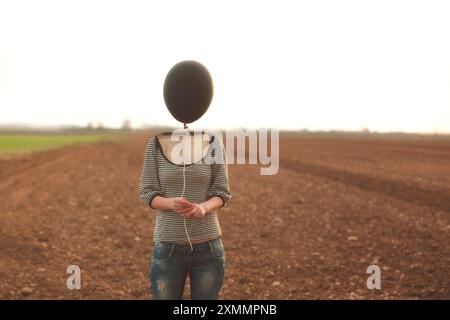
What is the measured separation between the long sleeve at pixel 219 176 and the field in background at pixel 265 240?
496 centimetres

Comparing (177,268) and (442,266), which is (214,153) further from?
(442,266)

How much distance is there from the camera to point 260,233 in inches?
436

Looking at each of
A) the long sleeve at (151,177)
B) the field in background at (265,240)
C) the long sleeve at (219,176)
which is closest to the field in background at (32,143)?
the field in background at (265,240)

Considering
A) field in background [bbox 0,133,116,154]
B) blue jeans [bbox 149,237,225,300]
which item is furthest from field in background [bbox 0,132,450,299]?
field in background [bbox 0,133,116,154]

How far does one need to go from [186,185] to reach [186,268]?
41 cm

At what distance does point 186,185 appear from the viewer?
Answer: 2.49 m

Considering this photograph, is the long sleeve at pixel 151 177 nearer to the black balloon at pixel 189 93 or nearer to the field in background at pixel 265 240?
the black balloon at pixel 189 93

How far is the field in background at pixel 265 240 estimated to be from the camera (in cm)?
758

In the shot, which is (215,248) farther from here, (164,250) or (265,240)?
(265,240)

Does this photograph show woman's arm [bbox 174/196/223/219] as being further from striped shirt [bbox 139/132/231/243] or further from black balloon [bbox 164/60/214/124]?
black balloon [bbox 164/60/214/124]

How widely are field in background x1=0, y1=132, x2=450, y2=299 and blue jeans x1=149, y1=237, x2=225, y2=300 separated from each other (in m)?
4.82

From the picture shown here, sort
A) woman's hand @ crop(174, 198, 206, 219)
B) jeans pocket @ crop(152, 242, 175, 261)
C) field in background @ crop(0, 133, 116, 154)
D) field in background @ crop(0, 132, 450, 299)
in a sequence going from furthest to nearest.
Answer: field in background @ crop(0, 133, 116, 154), field in background @ crop(0, 132, 450, 299), jeans pocket @ crop(152, 242, 175, 261), woman's hand @ crop(174, 198, 206, 219)

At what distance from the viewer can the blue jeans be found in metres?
2.52
